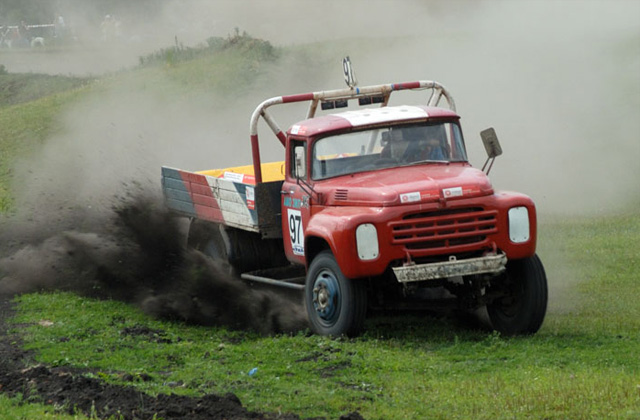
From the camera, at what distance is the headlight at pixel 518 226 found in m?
11.6

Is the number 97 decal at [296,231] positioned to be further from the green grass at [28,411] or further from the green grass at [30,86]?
the green grass at [30,86]

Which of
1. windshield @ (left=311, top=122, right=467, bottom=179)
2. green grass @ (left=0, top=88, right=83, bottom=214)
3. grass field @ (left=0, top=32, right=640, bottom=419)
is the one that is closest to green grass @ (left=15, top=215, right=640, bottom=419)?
grass field @ (left=0, top=32, right=640, bottom=419)

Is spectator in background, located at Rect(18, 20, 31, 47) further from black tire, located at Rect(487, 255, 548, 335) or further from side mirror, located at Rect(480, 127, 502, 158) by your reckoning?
black tire, located at Rect(487, 255, 548, 335)

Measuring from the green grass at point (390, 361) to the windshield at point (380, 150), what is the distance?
179 centimetres

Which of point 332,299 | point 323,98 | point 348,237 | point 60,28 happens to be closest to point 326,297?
point 332,299

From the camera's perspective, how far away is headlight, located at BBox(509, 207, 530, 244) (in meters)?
11.6

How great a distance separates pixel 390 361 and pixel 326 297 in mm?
1588

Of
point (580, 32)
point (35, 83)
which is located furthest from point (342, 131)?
point (35, 83)

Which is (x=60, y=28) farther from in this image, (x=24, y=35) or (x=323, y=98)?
(x=323, y=98)

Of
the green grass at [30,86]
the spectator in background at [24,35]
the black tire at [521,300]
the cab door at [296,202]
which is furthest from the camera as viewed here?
the spectator in background at [24,35]

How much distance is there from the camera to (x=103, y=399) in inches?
362

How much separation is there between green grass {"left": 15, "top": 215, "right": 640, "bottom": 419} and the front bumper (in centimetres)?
70

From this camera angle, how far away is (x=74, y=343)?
1187 cm

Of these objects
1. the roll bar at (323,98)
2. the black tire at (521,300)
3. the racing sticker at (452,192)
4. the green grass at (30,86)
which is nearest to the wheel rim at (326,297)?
the racing sticker at (452,192)
